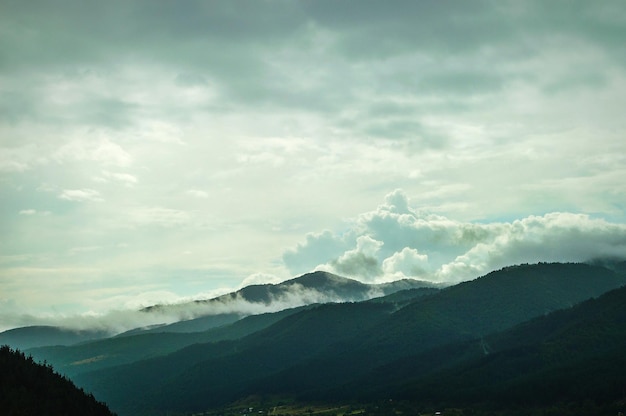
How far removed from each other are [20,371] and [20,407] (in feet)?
110

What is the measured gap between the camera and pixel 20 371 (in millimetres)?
199000

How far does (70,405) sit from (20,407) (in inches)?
723

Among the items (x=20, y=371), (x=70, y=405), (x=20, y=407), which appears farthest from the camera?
(x=20, y=371)

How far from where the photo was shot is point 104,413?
19350cm

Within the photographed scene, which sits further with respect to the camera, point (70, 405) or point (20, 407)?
point (70, 405)

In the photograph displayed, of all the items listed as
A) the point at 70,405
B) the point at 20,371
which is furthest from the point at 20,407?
the point at 20,371

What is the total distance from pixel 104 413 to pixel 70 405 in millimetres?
11911

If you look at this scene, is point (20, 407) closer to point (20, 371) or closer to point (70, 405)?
point (70, 405)

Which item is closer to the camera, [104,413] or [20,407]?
[20,407]

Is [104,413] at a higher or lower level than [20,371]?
lower

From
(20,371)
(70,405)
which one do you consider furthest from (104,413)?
(20,371)

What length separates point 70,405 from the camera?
607 ft

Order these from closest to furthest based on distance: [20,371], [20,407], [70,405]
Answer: [20,407], [70,405], [20,371]

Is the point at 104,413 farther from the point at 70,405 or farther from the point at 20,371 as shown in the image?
the point at 20,371
